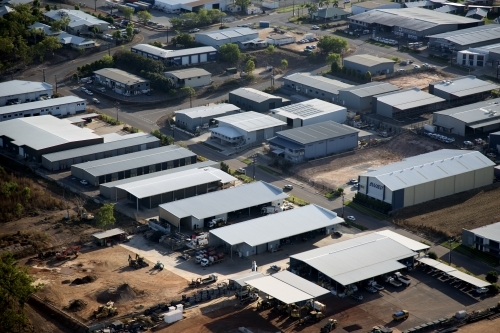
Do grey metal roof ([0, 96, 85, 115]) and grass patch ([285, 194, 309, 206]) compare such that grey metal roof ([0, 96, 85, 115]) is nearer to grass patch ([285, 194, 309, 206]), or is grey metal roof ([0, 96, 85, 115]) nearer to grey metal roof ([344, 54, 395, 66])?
grass patch ([285, 194, 309, 206])

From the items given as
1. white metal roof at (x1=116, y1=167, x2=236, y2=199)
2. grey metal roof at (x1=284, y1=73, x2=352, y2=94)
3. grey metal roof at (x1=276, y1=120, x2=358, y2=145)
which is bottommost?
white metal roof at (x1=116, y1=167, x2=236, y2=199)

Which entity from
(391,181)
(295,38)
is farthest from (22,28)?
(391,181)

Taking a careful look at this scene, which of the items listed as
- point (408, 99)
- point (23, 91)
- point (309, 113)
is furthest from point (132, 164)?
point (408, 99)

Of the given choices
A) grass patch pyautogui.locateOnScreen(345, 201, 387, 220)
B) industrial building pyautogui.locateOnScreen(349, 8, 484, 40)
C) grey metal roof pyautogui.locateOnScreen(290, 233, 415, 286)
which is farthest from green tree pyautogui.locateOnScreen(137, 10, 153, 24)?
grey metal roof pyautogui.locateOnScreen(290, 233, 415, 286)

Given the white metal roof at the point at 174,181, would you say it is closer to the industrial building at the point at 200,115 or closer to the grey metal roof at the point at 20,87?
the industrial building at the point at 200,115

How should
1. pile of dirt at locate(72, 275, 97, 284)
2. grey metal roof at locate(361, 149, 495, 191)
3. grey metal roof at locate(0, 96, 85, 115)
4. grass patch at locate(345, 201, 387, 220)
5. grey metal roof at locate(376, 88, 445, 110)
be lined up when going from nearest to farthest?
pile of dirt at locate(72, 275, 97, 284) → grass patch at locate(345, 201, 387, 220) → grey metal roof at locate(361, 149, 495, 191) → grey metal roof at locate(376, 88, 445, 110) → grey metal roof at locate(0, 96, 85, 115)

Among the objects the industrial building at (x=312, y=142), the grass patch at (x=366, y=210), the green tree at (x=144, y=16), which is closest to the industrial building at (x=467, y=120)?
the industrial building at (x=312, y=142)
